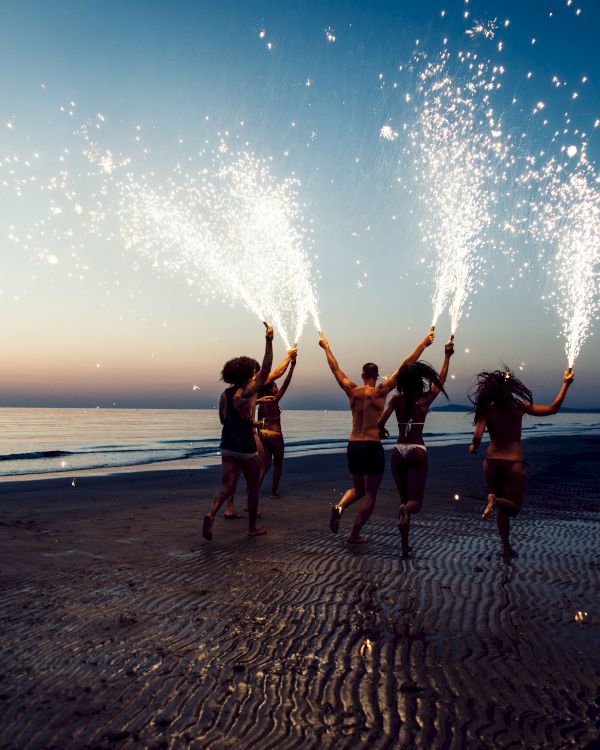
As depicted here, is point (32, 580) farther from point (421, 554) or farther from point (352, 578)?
point (421, 554)

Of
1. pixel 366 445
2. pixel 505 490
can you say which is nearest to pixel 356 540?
pixel 366 445

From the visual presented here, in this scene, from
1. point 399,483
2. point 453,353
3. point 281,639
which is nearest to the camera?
point 281,639

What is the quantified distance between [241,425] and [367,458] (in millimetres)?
1778

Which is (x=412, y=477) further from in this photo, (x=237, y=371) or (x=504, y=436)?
(x=237, y=371)

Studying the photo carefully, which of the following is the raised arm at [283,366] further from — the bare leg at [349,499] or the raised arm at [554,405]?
the raised arm at [554,405]

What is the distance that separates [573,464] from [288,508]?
1388 centimetres

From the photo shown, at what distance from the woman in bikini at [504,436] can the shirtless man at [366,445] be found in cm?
109

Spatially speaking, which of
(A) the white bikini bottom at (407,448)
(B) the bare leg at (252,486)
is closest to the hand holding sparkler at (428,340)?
(A) the white bikini bottom at (407,448)

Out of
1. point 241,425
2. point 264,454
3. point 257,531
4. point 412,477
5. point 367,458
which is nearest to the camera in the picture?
point 412,477

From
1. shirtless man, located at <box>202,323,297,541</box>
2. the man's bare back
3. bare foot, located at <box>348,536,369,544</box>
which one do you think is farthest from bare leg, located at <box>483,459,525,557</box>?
shirtless man, located at <box>202,323,297,541</box>

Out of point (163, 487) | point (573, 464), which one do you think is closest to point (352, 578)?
point (163, 487)

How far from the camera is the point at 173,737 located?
2.75 metres

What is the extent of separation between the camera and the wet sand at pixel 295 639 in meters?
2.85

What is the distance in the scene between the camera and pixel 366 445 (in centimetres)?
708
